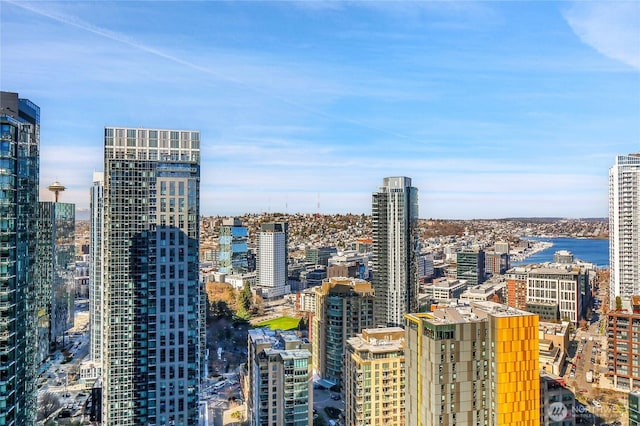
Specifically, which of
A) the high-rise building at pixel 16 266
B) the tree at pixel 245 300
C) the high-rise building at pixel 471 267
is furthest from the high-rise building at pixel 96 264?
the high-rise building at pixel 471 267

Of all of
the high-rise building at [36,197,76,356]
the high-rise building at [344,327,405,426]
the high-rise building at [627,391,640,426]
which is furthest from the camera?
the high-rise building at [36,197,76,356]

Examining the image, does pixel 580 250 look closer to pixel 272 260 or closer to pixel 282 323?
pixel 272 260

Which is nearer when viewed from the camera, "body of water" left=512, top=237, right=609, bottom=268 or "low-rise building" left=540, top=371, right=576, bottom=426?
"low-rise building" left=540, top=371, right=576, bottom=426

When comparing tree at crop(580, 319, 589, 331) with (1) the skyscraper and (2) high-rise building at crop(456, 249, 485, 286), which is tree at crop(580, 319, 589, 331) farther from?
(1) the skyscraper

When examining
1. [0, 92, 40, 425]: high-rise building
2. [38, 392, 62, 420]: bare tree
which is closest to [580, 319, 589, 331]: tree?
[38, 392, 62, 420]: bare tree

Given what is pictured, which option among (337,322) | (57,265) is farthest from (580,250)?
(57,265)

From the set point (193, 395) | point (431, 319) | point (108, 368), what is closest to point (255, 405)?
point (193, 395)

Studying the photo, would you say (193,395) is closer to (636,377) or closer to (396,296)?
(396,296)
